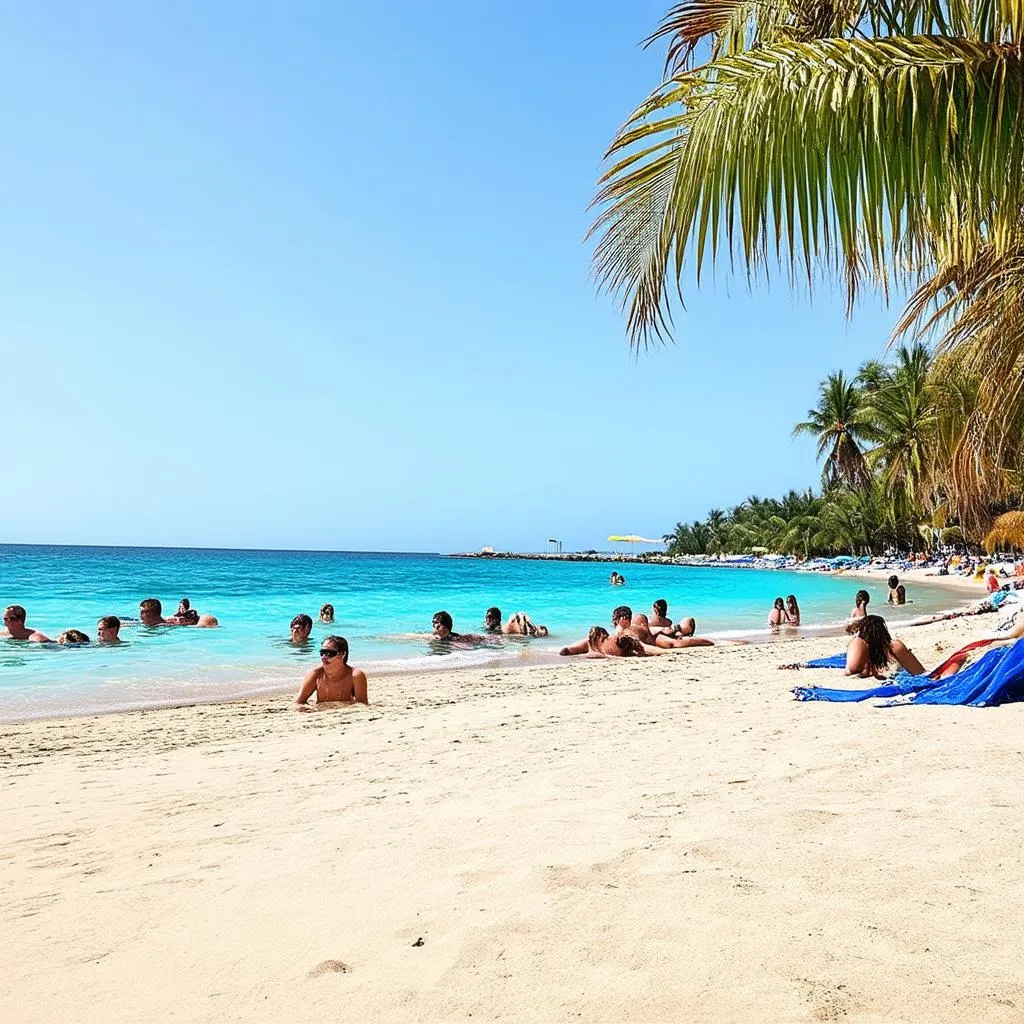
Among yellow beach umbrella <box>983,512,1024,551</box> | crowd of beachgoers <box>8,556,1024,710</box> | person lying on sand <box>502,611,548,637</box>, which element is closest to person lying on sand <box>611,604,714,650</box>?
crowd of beachgoers <box>8,556,1024,710</box>

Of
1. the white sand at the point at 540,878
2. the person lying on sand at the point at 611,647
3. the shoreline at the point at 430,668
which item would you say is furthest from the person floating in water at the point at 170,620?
the white sand at the point at 540,878

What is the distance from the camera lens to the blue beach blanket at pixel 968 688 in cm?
593

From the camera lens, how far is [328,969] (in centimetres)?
231

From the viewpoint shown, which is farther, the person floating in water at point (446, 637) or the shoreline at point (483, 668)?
the person floating in water at point (446, 637)

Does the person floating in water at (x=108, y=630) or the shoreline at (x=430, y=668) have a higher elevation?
the person floating in water at (x=108, y=630)

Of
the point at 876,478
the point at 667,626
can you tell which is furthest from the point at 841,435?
the point at 667,626

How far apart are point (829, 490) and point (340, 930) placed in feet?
226

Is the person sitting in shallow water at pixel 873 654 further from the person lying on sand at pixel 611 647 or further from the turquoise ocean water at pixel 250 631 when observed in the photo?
the turquoise ocean water at pixel 250 631

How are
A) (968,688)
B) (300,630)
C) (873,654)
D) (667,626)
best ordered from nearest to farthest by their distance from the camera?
(968,688) < (873,654) < (300,630) < (667,626)

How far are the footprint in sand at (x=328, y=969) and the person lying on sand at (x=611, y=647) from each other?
11.3 metres

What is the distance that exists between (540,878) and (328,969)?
0.86 meters

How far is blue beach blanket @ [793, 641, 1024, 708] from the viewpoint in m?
5.93

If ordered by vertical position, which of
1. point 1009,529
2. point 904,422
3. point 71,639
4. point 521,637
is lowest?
point 521,637

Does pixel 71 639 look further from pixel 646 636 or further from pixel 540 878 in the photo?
pixel 540 878
